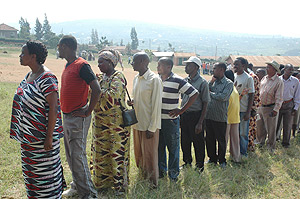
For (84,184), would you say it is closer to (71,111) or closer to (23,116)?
(71,111)

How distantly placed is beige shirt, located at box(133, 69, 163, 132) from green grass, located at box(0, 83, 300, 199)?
82cm

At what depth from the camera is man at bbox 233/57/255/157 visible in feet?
16.1

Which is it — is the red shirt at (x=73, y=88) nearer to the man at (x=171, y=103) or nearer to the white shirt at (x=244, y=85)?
the man at (x=171, y=103)

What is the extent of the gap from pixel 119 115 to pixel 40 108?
101 cm

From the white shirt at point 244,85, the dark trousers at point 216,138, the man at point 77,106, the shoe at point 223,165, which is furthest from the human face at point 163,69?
the shoe at point 223,165

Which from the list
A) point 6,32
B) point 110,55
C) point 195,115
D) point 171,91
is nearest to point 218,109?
point 195,115

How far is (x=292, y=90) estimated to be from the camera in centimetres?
611

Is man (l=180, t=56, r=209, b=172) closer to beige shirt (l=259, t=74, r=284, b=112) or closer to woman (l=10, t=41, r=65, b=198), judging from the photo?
woman (l=10, t=41, r=65, b=198)

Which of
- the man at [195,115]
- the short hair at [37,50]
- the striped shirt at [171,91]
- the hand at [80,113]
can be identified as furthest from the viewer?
the man at [195,115]

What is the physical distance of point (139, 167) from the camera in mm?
3754

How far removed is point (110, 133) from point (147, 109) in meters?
0.58

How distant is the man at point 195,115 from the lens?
4.08 meters

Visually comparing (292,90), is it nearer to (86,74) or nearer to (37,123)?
(86,74)

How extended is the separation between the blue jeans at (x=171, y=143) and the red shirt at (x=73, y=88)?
1321mm
